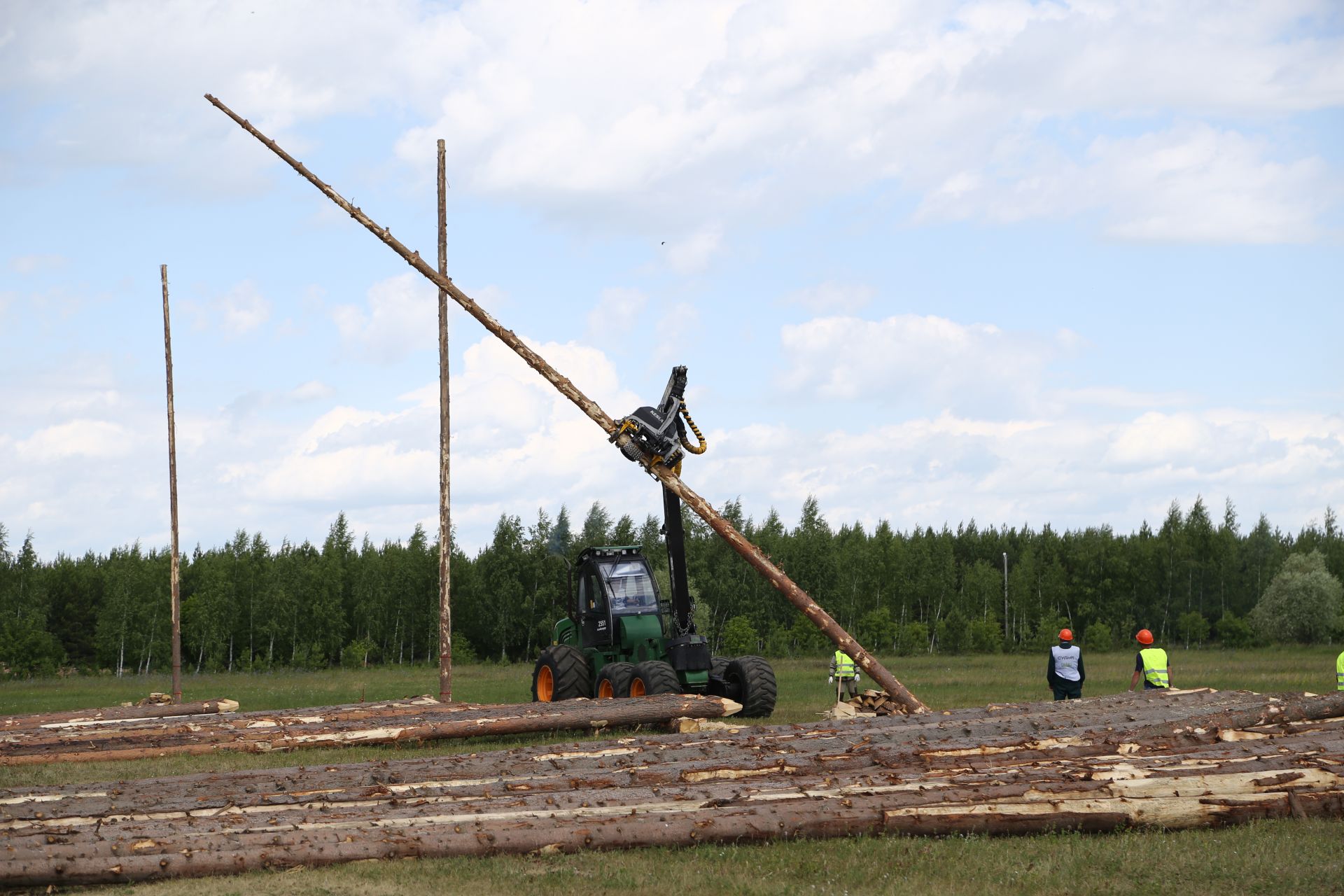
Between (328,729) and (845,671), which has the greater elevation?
(845,671)

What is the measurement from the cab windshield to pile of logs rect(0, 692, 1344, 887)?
23.1ft

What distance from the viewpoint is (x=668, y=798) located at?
10.4 m

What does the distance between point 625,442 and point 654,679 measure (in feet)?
11.1

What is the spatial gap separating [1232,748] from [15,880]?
33.8 ft

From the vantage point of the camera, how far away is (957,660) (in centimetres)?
4797

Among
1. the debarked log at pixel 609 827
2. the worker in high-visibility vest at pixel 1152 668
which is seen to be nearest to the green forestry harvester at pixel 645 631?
the worker in high-visibility vest at pixel 1152 668

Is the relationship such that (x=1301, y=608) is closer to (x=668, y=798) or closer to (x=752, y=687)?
(x=752, y=687)

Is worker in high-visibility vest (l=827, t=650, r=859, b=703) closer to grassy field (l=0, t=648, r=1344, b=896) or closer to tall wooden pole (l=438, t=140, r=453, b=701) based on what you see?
tall wooden pole (l=438, t=140, r=453, b=701)

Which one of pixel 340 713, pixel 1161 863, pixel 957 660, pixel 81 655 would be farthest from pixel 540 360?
pixel 81 655

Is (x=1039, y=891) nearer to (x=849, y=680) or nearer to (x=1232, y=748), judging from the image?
(x=1232, y=748)

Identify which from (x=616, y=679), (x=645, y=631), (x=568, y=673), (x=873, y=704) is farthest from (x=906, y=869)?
(x=568, y=673)

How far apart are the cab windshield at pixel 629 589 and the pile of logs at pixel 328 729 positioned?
313 cm

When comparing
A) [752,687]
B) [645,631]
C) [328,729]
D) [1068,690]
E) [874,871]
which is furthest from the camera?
[645,631]

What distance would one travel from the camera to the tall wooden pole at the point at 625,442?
58.0 feet
